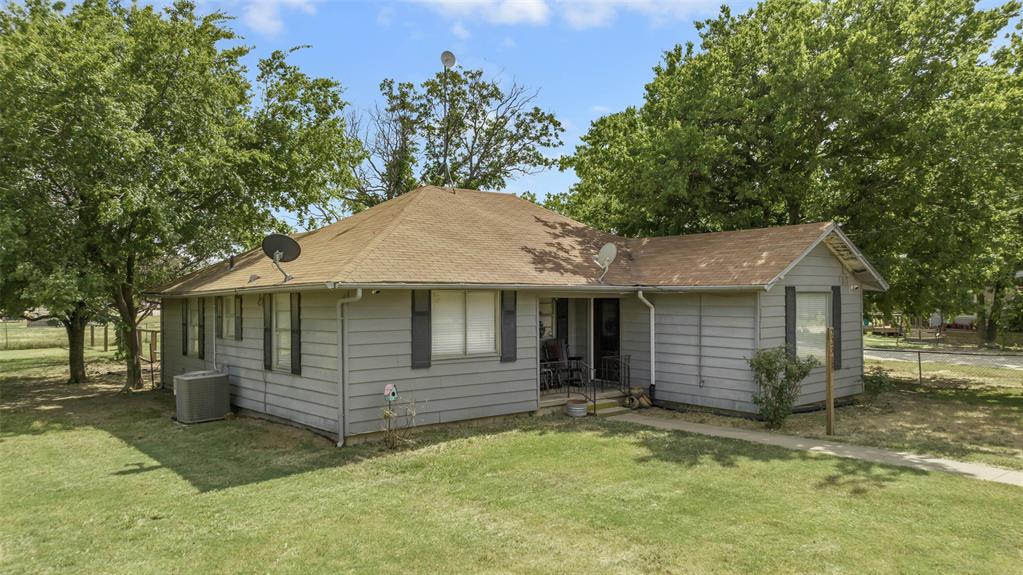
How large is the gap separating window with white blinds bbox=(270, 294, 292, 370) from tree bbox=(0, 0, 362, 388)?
16.2 feet

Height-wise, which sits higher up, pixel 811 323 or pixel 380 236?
pixel 380 236

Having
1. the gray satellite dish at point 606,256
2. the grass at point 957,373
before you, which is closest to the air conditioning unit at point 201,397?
the gray satellite dish at point 606,256

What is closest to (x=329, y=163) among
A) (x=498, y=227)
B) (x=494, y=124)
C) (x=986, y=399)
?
(x=498, y=227)

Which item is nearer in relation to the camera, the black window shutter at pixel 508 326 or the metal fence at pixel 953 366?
the black window shutter at pixel 508 326

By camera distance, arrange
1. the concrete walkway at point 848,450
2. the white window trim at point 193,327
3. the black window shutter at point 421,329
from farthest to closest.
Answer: the white window trim at point 193,327, the black window shutter at point 421,329, the concrete walkway at point 848,450

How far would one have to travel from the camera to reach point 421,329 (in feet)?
31.7

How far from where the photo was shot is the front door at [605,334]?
44.3ft

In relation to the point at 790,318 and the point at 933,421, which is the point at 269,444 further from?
the point at 933,421

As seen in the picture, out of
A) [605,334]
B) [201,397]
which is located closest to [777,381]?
[605,334]

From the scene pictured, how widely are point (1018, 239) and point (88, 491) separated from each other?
20.4m

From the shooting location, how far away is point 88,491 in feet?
23.0

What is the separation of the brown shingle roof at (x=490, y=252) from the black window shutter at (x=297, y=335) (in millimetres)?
514

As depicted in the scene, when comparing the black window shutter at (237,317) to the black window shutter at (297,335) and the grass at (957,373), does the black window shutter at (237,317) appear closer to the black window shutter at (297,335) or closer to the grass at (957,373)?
the black window shutter at (297,335)

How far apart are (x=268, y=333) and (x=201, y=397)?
188 centimetres
